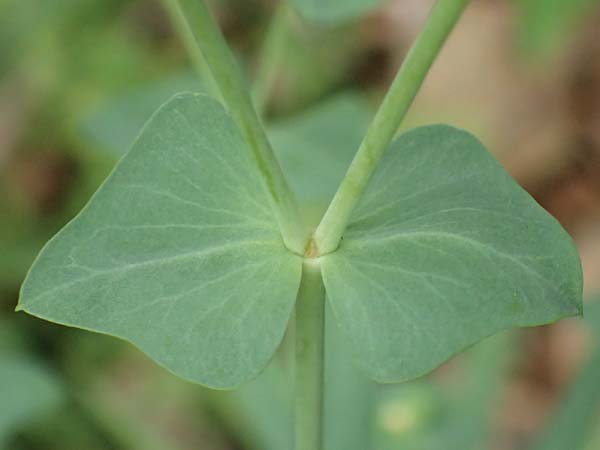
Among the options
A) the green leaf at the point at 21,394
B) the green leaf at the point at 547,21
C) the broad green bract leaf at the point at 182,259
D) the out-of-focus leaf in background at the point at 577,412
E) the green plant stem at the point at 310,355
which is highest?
the broad green bract leaf at the point at 182,259

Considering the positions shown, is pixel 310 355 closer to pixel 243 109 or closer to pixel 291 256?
pixel 291 256

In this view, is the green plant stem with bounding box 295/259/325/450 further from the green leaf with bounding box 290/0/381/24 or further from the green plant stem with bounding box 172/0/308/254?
the green leaf with bounding box 290/0/381/24

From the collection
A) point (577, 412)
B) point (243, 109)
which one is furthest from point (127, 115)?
point (243, 109)

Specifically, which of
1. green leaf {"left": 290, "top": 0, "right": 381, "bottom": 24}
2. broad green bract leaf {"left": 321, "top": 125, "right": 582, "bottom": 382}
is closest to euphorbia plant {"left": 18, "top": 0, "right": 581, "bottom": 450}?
broad green bract leaf {"left": 321, "top": 125, "right": 582, "bottom": 382}

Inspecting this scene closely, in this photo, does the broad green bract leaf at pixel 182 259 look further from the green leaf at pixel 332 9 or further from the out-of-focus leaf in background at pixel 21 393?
the out-of-focus leaf in background at pixel 21 393

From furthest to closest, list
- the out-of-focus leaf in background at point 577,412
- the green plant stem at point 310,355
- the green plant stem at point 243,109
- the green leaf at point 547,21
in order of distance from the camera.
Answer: the green leaf at point 547,21, the out-of-focus leaf in background at point 577,412, the green plant stem at point 310,355, the green plant stem at point 243,109

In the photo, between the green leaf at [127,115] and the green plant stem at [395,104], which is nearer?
the green plant stem at [395,104]

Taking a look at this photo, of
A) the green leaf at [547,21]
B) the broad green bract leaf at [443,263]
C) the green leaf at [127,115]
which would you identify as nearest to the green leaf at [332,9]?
the broad green bract leaf at [443,263]

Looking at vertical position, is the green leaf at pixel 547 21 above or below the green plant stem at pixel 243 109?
below
